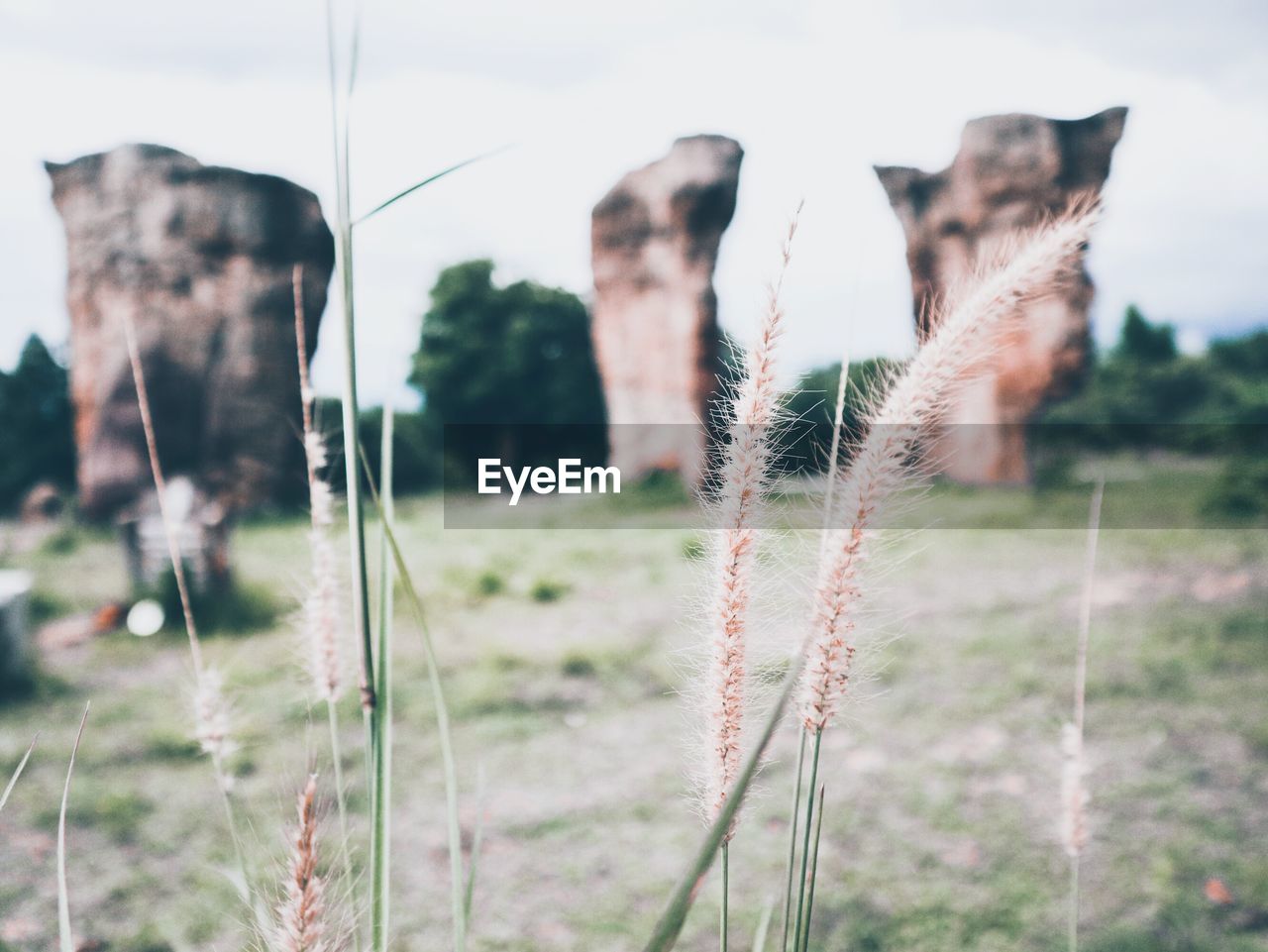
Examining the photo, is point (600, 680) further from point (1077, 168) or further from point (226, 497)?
point (1077, 168)

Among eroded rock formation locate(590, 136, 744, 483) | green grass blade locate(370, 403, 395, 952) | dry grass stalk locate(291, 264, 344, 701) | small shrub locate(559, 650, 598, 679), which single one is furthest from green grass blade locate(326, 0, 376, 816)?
eroded rock formation locate(590, 136, 744, 483)

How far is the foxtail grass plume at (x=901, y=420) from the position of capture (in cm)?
57

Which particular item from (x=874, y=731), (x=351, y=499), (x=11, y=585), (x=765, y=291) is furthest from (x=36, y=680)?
(x=765, y=291)

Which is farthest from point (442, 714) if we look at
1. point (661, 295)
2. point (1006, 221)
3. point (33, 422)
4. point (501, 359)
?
point (501, 359)

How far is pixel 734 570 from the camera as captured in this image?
0.60 m

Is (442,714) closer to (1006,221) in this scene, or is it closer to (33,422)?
(33,422)

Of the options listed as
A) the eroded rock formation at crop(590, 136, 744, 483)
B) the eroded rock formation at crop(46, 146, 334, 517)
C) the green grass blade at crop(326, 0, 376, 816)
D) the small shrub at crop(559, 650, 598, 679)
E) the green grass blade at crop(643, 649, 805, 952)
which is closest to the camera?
the green grass blade at crop(643, 649, 805, 952)

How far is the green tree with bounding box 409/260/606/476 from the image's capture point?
10094 millimetres

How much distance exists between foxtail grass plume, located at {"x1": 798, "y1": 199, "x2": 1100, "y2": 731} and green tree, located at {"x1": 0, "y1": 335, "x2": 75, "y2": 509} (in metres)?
5.90

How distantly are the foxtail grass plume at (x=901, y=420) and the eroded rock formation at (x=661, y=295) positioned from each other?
578 centimetres

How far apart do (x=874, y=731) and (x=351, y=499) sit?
8.22 ft

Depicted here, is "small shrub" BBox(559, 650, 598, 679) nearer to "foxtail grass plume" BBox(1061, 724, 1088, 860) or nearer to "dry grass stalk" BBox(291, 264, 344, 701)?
"foxtail grass plume" BBox(1061, 724, 1088, 860)

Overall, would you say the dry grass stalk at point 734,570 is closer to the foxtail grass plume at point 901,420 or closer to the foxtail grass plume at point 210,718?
the foxtail grass plume at point 901,420

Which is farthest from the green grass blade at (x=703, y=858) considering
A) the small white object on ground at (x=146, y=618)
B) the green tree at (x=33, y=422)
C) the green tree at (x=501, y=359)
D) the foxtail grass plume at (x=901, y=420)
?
the green tree at (x=501, y=359)
